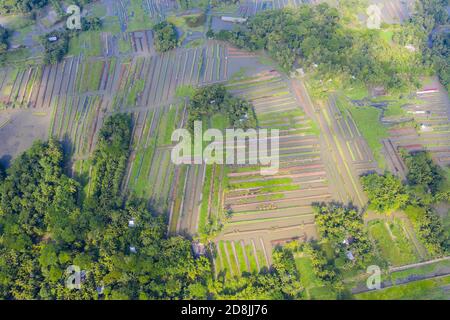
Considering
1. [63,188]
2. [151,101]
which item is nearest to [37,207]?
[63,188]

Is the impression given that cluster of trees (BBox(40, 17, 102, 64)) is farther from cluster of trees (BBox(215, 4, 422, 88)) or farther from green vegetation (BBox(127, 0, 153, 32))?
cluster of trees (BBox(215, 4, 422, 88))

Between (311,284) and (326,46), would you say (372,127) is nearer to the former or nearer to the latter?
(326,46)

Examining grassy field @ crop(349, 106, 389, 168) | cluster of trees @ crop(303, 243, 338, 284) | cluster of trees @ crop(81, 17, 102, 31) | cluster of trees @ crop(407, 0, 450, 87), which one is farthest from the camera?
cluster of trees @ crop(81, 17, 102, 31)

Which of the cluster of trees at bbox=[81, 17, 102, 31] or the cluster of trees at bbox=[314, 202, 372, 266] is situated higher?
the cluster of trees at bbox=[81, 17, 102, 31]

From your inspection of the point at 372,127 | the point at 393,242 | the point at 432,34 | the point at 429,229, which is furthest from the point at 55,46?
the point at 432,34

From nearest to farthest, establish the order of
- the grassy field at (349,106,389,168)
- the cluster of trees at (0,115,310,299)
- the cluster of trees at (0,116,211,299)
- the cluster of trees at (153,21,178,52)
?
the cluster of trees at (0,115,310,299), the cluster of trees at (0,116,211,299), the grassy field at (349,106,389,168), the cluster of trees at (153,21,178,52)

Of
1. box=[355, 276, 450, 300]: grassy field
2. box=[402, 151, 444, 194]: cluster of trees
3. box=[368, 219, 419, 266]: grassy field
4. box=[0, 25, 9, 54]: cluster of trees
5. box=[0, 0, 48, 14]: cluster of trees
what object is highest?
box=[0, 0, 48, 14]: cluster of trees

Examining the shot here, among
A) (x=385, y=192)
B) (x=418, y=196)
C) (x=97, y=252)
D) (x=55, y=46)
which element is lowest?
(x=418, y=196)

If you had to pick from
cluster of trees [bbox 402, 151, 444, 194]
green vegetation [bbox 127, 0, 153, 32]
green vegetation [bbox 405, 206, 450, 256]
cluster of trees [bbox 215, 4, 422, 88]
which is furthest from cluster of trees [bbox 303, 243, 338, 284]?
green vegetation [bbox 127, 0, 153, 32]
